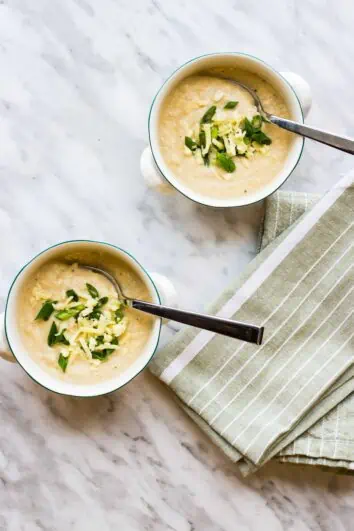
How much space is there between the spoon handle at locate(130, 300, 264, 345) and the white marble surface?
4.7 inches

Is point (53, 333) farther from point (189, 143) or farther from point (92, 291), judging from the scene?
point (189, 143)

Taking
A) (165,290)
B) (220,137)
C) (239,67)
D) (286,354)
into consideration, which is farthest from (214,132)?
(286,354)

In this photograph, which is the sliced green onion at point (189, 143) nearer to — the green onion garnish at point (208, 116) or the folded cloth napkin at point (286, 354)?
the green onion garnish at point (208, 116)

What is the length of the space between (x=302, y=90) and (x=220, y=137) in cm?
15

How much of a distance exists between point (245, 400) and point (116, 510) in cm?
28

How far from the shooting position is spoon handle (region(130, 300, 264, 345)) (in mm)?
1102

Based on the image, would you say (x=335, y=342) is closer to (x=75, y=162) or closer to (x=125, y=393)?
(x=125, y=393)

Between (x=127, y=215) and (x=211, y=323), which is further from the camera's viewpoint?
Answer: (x=127, y=215)

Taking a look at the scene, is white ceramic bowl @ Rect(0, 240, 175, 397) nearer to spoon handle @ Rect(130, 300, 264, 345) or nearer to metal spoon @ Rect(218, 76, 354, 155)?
spoon handle @ Rect(130, 300, 264, 345)

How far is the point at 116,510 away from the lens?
4.07ft

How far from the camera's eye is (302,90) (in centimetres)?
117

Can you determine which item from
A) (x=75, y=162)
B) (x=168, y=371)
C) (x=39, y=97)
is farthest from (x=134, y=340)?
(x=39, y=97)

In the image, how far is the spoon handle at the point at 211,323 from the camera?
1102mm

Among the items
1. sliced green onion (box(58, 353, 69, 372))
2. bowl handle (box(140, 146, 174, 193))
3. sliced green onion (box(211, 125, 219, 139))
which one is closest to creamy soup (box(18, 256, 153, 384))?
sliced green onion (box(58, 353, 69, 372))
